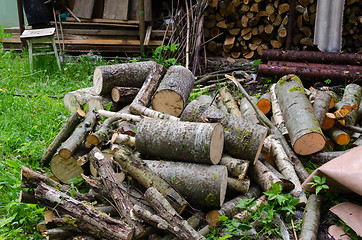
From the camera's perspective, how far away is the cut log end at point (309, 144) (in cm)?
368

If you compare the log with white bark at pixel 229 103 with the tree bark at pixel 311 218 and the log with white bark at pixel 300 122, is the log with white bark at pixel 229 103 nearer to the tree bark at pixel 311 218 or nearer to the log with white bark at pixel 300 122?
the log with white bark at pixel 300 122

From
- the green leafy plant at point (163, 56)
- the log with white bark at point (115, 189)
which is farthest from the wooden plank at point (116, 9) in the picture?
the log with white bark at point (115, 189)

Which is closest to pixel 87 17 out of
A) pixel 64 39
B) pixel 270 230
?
pixel 64 39

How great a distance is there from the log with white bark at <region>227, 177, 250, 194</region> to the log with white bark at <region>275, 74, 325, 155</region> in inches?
36.7

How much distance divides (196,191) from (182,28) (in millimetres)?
4535

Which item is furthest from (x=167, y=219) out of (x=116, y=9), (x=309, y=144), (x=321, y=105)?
(x=116, y=9)

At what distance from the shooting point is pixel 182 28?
6762 mm

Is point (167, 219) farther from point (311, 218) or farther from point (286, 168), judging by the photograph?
point (286, 168)

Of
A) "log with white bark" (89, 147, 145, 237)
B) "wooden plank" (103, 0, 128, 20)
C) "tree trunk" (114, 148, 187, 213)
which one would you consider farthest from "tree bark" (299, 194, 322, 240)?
"wooden plank" (103, 0, 128, 20)

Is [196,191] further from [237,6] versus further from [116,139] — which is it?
[237,6]

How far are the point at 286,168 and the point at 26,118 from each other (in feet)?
11.2

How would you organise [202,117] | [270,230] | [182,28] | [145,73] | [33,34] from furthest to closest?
[182,28] < [33,34] < [145,73] < [202,117] < [270,230]

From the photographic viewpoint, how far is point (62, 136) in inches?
148

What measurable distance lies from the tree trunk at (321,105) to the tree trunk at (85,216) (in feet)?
9.11
